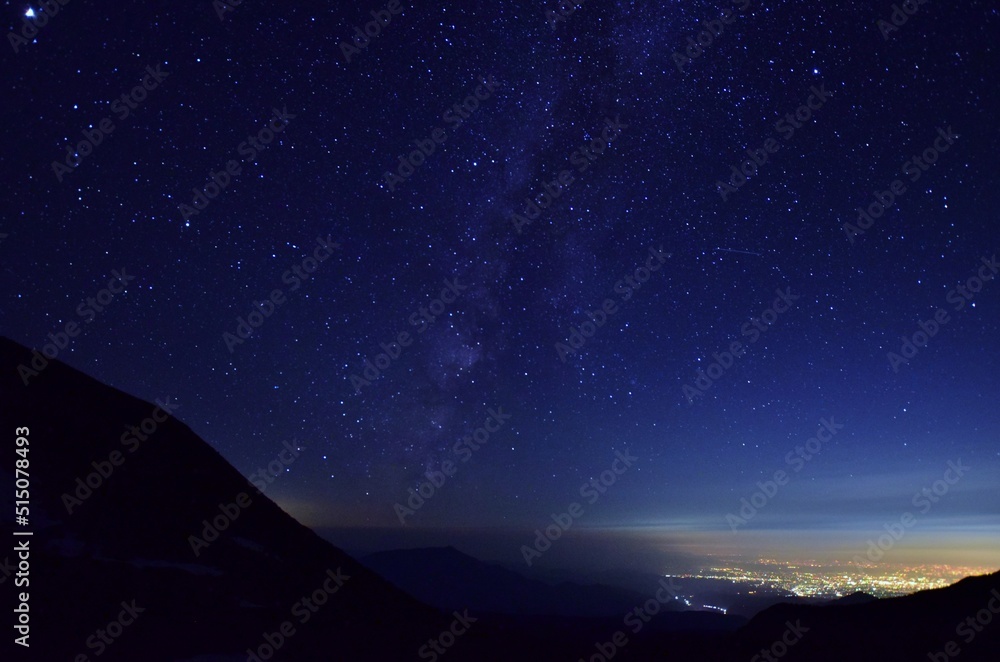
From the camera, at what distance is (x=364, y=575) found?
2003 inches

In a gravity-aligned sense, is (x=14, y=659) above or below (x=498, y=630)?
above

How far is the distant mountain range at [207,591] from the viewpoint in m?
26.8

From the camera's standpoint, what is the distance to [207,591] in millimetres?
32688

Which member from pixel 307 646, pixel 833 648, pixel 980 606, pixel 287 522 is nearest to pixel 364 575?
pixel 287 522

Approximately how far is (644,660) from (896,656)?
46.7ft

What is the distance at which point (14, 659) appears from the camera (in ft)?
70.3

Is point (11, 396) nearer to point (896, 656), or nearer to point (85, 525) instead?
point (85, 525)

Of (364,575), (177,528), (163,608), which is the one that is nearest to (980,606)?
(364,575)

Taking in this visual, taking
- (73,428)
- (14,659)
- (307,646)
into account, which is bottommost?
(307,646)

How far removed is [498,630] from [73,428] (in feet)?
132

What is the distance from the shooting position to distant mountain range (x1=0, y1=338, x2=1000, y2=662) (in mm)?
26781

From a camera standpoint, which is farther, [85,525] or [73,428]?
[73,428]

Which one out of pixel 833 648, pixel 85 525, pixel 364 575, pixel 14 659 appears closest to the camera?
pixel 14 659

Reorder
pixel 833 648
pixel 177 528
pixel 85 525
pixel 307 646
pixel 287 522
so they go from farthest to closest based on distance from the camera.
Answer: pixel 287 522, pixel 177 528, pixel 85 525, pixel 833 648, pixel 307 646
